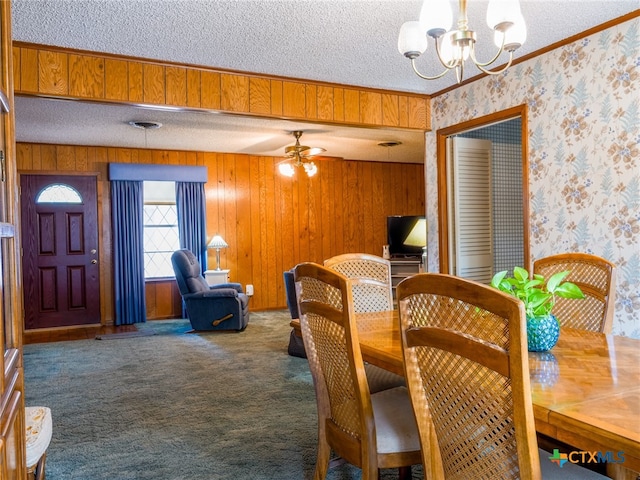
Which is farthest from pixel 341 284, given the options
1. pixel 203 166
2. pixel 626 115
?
pixel 203 166

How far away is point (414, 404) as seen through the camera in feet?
4.57

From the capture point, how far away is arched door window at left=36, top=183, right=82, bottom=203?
6.37 m

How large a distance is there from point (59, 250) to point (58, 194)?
2.33 feet

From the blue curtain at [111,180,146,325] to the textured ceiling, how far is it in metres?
3.60

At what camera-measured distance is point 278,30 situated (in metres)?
2.96

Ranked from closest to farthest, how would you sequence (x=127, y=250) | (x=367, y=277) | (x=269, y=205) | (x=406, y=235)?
1. (x=367, y=277)
2. (x=127, y=250)
3. (x=406, y=235)
4. (x=269, y=205)

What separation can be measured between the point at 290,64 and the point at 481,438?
294 centimetres

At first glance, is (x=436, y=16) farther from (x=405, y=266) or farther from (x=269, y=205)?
(x=269, y=205)

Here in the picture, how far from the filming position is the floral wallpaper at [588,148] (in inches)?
114

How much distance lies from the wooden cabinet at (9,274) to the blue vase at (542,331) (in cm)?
150

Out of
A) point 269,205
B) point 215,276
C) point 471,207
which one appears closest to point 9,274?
point 471,207

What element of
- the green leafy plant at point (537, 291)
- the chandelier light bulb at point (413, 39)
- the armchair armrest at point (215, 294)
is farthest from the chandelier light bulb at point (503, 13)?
the armchair armrest at point (215, 294)

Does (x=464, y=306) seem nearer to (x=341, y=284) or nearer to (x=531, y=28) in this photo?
(x=341, y=284)

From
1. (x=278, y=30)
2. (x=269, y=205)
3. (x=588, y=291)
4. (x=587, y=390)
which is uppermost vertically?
(x=278, y=30)
